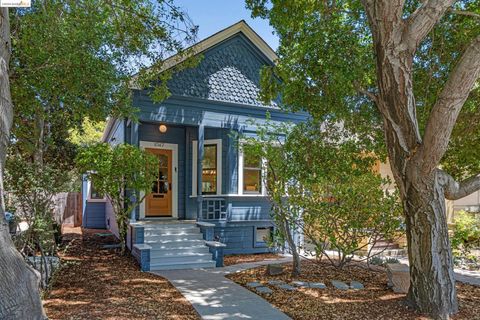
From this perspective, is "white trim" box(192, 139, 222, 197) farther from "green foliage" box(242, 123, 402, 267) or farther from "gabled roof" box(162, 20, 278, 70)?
"green foliage" box(242, 123, 402, 267)

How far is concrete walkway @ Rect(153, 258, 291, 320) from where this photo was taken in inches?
197

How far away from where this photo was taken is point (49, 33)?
6027 millimetres

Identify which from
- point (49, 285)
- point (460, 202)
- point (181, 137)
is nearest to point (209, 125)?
point (181, 137)

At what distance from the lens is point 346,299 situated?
571 centimetres

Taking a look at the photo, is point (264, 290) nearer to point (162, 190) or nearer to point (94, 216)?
point (162, 190)

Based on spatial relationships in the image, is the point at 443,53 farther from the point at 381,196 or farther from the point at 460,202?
the point at 460,202

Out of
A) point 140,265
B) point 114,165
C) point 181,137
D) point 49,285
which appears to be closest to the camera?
point 49,285

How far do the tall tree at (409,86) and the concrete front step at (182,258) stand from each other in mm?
4072

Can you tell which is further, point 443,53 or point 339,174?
point 339,174

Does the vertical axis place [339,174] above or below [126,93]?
below

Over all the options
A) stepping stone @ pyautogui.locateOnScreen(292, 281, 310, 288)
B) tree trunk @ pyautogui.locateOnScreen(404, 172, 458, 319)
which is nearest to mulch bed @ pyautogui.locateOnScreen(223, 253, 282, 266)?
stepping stone @ pyautogui.locateOnScreen(292, 281, 310, 288)

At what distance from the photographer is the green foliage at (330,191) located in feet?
22.8

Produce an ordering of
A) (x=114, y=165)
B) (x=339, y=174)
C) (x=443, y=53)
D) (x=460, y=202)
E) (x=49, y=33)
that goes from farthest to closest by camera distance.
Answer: (x=460, y=202)
(x=114, y=165)
(x=339, y=174)
(x=443, y=53)
(x=49, y=33)

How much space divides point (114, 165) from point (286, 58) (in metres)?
4.62
